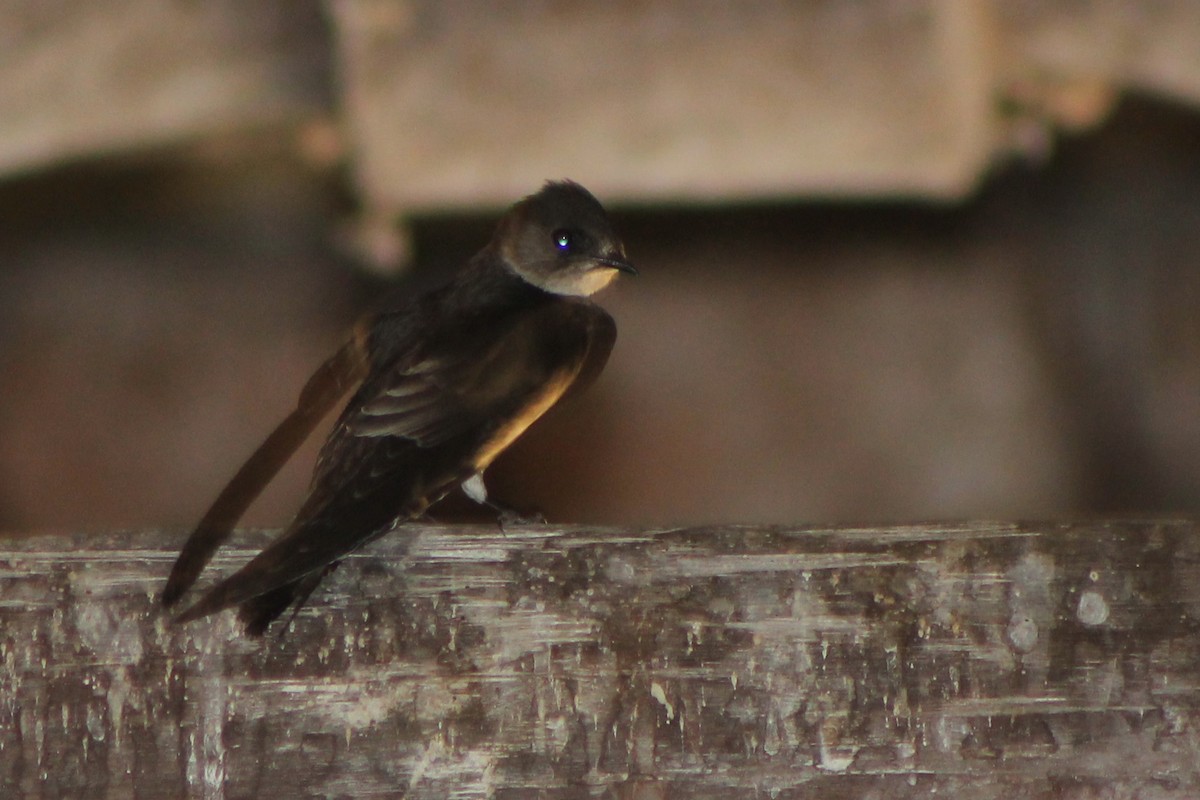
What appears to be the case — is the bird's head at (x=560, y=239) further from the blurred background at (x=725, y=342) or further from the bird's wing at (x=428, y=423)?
the blurred background at (x=725, y=342)

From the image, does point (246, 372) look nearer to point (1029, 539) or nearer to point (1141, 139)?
point (1141, 139)

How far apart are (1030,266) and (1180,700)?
8.44 feet

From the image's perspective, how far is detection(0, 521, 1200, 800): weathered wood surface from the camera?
1.53 m

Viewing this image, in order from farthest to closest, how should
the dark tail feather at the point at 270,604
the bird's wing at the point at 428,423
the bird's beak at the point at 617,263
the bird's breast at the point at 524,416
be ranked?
1. the bird's beak at the point at 617,263
2. the bird's breast at the point at 524,416
3. the bird's wing at the point at 428,423
4. the dark tail feather at the point at 270,604

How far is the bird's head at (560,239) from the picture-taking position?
2521mm

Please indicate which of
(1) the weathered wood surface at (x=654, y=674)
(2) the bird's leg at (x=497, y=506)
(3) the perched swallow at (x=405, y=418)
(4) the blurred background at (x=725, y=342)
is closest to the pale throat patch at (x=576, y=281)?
(3) the perched swallow at (x=405, y=418)

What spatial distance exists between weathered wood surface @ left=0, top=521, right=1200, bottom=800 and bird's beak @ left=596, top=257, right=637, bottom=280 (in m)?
0.96

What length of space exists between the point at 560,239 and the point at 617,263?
101 millimetres

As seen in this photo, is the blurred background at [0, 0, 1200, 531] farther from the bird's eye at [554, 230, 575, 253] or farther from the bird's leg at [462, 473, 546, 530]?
the bird's leg at [462, 473, 546, 530]

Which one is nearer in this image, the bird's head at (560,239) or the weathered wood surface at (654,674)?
the weathered wood surface at (654,674)

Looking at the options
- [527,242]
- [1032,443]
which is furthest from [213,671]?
[1032,443]

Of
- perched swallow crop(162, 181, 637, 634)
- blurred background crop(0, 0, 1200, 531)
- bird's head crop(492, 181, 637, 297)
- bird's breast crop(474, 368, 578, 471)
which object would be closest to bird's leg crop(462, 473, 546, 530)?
perched swallow crop(162, 181, 637, 634)

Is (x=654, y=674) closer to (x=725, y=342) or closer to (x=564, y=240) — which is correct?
(x=564, y=240)

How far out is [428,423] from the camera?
1800 mm
